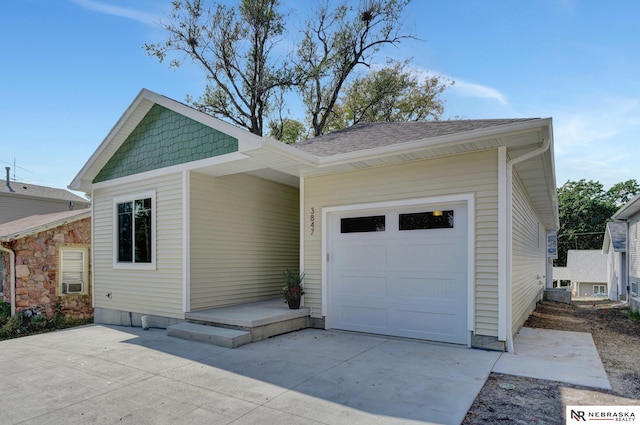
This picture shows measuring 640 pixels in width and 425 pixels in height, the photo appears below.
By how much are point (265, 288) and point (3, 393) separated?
480cm

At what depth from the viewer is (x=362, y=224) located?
6445mm

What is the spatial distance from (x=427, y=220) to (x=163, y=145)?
5.23 meters

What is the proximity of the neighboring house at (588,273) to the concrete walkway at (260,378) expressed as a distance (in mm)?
24681

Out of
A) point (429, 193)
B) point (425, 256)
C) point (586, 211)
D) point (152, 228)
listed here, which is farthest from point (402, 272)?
point (586, 211)

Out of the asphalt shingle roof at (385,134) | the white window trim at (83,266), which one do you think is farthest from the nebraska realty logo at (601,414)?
the white window trim at (83,266)

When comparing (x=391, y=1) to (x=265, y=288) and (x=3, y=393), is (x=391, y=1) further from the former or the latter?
(x=3, y=393)

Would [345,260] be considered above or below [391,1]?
below

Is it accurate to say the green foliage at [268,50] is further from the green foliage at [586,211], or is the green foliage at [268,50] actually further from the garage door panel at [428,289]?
the green foliage at [586,211]

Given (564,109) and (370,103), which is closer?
(564,109)

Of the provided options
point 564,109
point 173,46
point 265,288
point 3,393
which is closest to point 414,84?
point 564,109

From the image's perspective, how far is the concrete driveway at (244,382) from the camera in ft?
10.5

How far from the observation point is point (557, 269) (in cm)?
3078

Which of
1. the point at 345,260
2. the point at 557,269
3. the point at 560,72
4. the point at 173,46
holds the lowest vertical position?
the point at 557,269

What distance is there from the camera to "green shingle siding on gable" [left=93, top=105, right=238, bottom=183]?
648 centimetres
